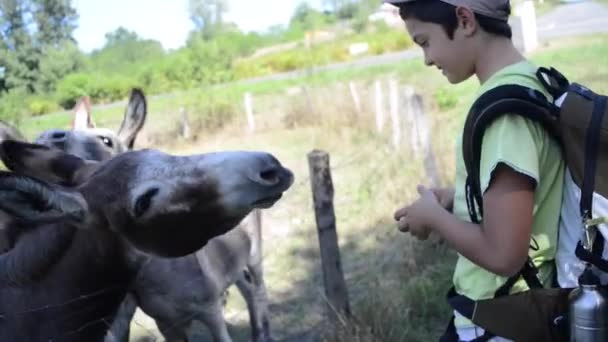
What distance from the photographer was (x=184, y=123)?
19.5 m

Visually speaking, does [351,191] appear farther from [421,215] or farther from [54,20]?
[421,215]

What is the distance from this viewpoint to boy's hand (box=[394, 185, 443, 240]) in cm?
207

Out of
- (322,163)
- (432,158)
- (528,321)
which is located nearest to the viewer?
(528,321)

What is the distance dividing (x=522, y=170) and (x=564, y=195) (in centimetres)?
23

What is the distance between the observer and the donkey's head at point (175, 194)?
8.13ft

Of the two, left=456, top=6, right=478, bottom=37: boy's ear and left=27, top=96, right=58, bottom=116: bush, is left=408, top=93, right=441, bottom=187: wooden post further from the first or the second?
left=456, top=6, right=478, bottom=37: boy's ear

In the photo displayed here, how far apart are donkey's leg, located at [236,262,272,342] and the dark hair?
161 inches

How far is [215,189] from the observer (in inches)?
98.3

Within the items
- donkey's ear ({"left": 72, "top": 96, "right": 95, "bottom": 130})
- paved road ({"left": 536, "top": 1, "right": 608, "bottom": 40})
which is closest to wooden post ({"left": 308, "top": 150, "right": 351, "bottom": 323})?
donkey's ear ({"left": 72, "top": 96, "right": 95, "bottom": 130})

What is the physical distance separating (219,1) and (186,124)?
2353 cm

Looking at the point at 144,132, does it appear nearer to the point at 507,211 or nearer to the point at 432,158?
the point at 432,158

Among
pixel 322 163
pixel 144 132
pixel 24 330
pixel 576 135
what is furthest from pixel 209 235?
pixel 144 132

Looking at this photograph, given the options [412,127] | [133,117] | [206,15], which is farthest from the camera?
[206,15]

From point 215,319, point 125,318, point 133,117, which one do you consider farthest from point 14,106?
point 215,319
